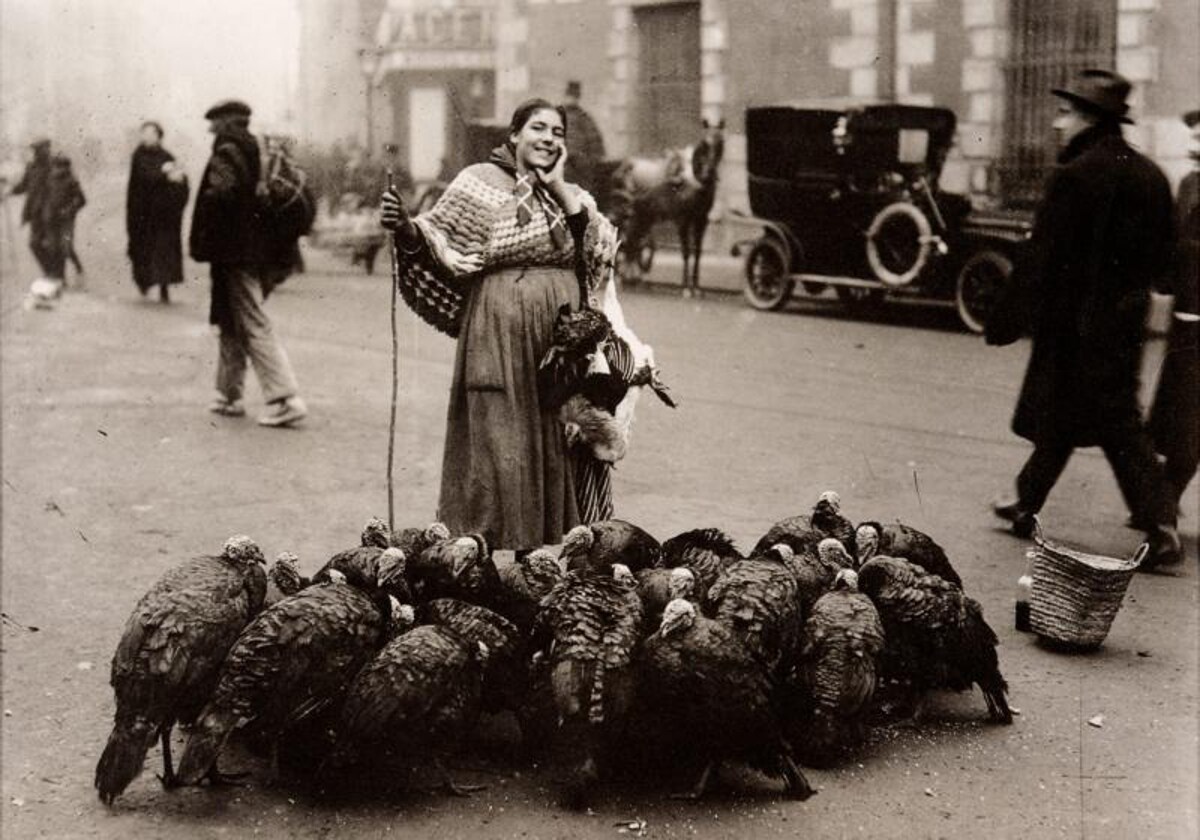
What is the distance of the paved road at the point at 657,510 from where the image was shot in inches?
161

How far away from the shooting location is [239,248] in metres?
9.22

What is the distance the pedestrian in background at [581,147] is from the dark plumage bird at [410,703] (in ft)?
35.1

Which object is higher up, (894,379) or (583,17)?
(583,17)

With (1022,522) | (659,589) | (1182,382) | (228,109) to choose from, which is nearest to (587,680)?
(659,589)

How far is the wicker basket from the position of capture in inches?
205

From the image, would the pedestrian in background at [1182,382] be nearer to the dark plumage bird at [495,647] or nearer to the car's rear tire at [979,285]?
the dark plumage bird at [495,647]

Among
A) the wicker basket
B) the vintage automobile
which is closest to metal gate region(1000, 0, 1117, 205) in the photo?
the vintage automobile

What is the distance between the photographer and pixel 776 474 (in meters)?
7.86

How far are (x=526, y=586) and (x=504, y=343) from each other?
109cm

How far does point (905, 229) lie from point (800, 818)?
9.58 metres

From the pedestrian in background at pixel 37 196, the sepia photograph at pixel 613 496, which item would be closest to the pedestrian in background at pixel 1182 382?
the sepia photograph at pixel 613 496

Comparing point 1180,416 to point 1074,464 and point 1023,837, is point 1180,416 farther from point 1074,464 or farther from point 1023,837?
point 1023,837

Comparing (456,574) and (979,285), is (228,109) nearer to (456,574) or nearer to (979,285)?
(456,574)

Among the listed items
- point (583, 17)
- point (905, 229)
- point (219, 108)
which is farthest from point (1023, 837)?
point (583, 17)
